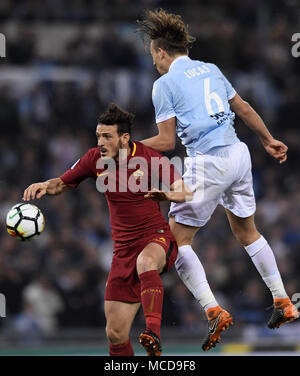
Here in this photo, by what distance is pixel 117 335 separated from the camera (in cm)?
675

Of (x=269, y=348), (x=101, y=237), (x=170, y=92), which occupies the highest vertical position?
(x=170, y=92)

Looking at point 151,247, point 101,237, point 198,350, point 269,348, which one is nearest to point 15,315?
point 101,237

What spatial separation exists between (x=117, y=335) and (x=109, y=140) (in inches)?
63.6

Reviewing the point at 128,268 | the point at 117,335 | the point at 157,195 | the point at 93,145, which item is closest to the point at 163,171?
the point at 157,195

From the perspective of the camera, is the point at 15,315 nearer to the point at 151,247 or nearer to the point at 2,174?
the point at 2,174

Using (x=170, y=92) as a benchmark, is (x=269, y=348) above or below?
below

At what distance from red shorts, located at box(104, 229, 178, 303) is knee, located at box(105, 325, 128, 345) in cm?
25

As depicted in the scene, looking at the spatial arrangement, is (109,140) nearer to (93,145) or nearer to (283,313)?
(283,313)

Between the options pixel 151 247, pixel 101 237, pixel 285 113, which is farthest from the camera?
pixel 285 113

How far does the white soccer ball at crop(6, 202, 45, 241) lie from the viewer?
662cm

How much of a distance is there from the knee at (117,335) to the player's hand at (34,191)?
1.24 m

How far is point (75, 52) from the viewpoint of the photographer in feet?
47.6

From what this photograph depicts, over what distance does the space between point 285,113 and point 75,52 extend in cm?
388

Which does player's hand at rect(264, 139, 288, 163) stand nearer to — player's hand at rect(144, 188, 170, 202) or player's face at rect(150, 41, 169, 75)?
player's face at rect(150, 41, 169, 75)
